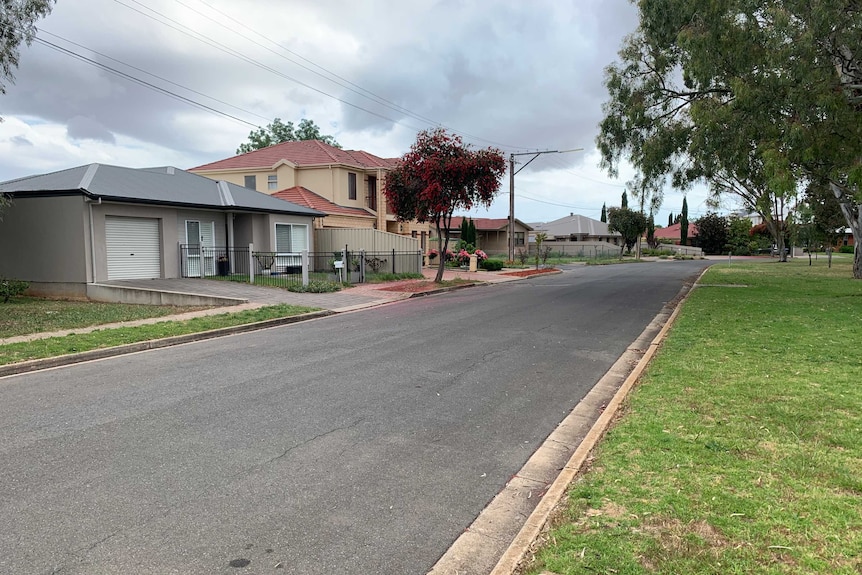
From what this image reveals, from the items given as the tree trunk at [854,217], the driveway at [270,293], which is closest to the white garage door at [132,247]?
the driveway at [270,293]

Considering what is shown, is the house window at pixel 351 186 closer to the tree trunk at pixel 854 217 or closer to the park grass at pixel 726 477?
the tree trunk at pixel 854 217

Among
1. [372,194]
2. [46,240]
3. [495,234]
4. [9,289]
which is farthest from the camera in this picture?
[495,234]

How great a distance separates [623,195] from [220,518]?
78695mm

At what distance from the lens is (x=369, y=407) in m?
6.21

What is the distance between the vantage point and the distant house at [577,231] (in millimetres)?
76188

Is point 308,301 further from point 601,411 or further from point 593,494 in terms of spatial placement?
point 593,494

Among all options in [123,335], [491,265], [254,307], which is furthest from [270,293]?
[491,265]

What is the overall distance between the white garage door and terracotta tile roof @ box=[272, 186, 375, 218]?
1073 centimetres

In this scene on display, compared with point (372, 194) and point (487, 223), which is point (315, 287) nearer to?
point (372, 194)

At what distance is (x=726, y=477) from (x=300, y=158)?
3274 centimetres

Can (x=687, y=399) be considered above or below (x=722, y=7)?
below

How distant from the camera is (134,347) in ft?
32.7

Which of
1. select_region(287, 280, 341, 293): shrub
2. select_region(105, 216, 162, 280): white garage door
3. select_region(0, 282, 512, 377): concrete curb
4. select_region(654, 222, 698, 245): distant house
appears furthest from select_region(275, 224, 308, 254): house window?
select_region(654, 222, 698, 245): distant house

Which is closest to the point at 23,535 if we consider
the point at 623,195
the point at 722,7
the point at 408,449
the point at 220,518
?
the point at 220,518
